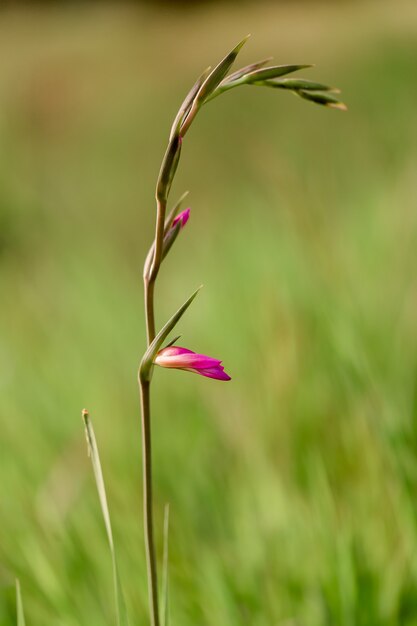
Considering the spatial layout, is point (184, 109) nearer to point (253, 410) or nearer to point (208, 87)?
point (208, 87)

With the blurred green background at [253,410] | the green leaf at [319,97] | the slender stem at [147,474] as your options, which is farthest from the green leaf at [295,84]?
the blurred green background at [253,410]

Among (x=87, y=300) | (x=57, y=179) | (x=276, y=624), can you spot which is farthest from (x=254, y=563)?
(x=57, y=179)

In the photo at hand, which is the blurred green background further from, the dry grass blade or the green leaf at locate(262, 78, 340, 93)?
the green leaf at locate(262, 78, 340, 93)

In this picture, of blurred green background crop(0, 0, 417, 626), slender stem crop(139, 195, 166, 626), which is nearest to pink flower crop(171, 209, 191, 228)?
slender stem crop(139, 195, 166, 626)

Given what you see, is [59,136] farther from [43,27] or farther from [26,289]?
[26,289]

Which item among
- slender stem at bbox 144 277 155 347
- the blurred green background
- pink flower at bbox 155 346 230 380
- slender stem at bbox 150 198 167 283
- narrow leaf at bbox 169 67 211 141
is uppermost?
narrow leaf at bbox 169 67 211 141

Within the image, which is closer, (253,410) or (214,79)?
(214,79)

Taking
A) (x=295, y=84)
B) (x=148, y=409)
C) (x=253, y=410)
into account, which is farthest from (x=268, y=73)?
(x=253, y=410)
